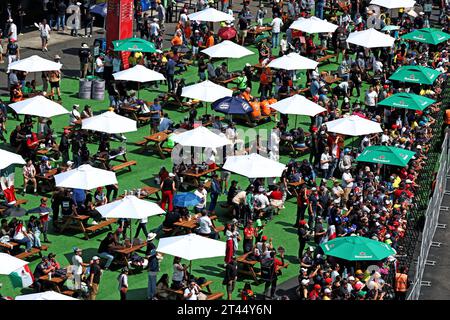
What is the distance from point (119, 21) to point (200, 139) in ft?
39.7

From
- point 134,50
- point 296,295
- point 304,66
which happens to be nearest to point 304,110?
point 304,66

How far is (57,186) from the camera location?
1473 inches

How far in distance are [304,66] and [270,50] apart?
226 inches

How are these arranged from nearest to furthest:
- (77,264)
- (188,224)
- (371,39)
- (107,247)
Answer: (77,264), (107,247), (188,224), (371,39)

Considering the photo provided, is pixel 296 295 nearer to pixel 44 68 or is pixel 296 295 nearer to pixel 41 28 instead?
pixel 44 68

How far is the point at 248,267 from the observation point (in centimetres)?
3572

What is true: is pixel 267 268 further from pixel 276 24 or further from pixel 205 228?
pixel 276 24

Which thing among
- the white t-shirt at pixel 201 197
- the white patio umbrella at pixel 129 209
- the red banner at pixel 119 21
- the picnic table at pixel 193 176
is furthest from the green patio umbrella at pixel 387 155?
the red banner at pixel 119 21

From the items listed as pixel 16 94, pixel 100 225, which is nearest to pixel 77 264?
pixel 100 225

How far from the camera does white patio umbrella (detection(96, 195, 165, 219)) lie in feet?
116

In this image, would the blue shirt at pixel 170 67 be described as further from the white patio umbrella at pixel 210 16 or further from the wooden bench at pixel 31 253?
the wooden bench at pixel 31 253

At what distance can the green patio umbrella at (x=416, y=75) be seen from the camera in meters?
50.1

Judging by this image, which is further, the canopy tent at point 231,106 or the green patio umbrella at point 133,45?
the green patio umbrella at point 133,45

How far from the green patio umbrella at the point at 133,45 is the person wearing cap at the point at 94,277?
17359 millimetres
